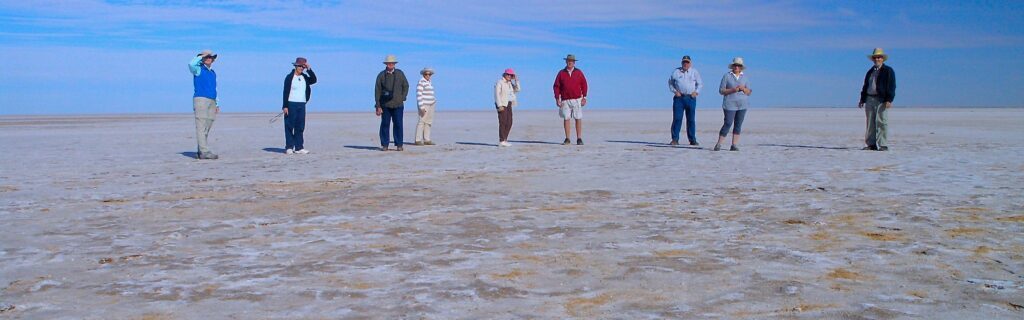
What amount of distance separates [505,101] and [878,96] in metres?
6.09

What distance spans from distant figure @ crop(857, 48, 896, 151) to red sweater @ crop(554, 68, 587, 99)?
4654 mm

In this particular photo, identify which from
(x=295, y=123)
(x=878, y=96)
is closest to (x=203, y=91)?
(x=295, y=123)

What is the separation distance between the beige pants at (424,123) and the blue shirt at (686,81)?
4.38m

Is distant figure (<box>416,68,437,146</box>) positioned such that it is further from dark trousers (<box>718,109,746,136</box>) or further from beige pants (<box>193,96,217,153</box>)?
dark trousers (<box>718,109,746,136</box>)

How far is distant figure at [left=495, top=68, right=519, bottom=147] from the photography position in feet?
50.4

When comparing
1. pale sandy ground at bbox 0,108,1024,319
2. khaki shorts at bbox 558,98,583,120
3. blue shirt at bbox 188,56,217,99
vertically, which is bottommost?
pale sandy ground at bbox 0,108,1024,319

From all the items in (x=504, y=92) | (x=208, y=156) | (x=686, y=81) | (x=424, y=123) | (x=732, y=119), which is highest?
(x=686, y=81)

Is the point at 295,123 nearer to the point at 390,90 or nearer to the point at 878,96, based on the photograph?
the point at 390,90

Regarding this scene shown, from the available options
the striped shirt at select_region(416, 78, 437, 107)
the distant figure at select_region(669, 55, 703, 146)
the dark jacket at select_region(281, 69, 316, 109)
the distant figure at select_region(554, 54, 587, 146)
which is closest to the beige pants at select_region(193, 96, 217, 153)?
the dark jacket at select_region(281, 69, 316, 109)

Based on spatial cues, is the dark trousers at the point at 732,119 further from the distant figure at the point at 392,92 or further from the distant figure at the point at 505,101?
the distant figure at the point at 392,92

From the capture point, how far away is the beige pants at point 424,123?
1590cm

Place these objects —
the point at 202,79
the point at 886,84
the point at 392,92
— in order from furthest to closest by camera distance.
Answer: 1. the point at 392,92
2. the point at 886,84
3. the point at 202,79

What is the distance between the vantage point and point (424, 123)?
16.3m

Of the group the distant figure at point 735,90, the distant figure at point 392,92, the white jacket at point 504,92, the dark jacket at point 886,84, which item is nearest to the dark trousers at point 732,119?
the distant figure at point 735,90
